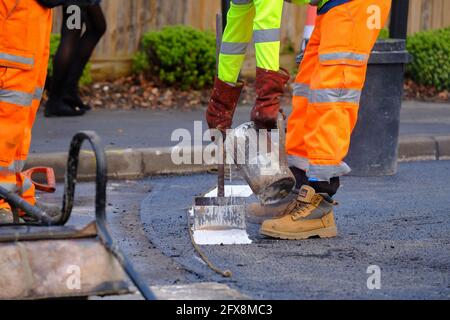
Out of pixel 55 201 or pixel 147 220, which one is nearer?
→ pixel 147 220

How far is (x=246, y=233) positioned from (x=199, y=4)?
24.2 ft

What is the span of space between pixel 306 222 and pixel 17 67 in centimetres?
164

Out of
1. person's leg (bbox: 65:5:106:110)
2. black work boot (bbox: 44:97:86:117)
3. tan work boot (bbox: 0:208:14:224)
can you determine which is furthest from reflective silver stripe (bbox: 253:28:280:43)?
black work boot (bbox: 44:97:86:117)

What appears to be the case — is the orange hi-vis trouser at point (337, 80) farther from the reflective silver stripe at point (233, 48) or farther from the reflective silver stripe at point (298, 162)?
the reflective silver stripe at point (233, 48)

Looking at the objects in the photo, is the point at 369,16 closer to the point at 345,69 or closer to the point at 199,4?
the point at 345,69

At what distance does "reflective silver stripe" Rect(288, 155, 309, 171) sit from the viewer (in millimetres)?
6121

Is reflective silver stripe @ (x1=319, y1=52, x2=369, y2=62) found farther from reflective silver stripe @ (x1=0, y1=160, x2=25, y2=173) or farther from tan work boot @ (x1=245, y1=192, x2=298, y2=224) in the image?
reflective silver stripe @ (x1=0, y1=160, x2=25, y2=173)

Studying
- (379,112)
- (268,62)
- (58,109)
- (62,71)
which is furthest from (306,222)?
(58,109)

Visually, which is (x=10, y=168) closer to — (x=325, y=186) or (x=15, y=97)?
(x=15, y=97)

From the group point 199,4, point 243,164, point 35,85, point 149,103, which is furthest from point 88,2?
point 199,4

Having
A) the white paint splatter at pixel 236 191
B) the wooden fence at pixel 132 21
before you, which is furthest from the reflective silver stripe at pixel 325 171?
the wooden fence at pixel 132 21

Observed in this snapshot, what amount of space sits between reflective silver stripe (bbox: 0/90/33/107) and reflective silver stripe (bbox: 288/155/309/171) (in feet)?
4.79

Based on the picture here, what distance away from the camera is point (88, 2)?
6.04 m
